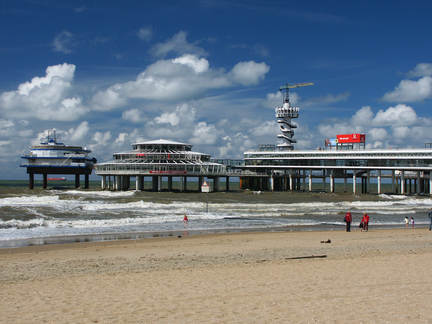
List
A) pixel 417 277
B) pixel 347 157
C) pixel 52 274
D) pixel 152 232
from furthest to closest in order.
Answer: pixel 347 157 → pixel 152 232 → pixel 52 274 → pixel 417 277

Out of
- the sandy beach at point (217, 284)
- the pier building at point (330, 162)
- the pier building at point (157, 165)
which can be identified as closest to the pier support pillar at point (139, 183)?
the pier building at point (157, 165)

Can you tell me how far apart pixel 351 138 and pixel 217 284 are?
71.1 m

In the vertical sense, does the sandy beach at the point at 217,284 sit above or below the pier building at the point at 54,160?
below

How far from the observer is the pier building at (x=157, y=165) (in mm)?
70375

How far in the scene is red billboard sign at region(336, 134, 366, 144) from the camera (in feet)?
255

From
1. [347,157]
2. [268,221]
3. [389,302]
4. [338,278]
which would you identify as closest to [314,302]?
[389,302]

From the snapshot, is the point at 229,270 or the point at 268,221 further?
the point at 268,221

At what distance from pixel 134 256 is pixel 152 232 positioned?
31.9 ft

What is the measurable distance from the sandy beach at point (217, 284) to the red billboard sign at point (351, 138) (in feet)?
197

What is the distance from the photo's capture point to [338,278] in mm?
12438

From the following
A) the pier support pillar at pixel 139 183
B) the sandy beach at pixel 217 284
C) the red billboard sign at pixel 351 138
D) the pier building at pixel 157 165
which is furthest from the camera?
the red billboard sign at pixel 351 138

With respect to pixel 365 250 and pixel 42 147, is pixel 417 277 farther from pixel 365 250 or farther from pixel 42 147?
pixel 42 147

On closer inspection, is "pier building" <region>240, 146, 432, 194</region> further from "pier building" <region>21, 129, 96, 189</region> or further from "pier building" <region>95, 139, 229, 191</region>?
"pier building" <region>21, 129, 96, 189</region>

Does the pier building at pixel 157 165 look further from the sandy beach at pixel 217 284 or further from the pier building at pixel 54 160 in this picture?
the sandy beach at pixel 217 284
